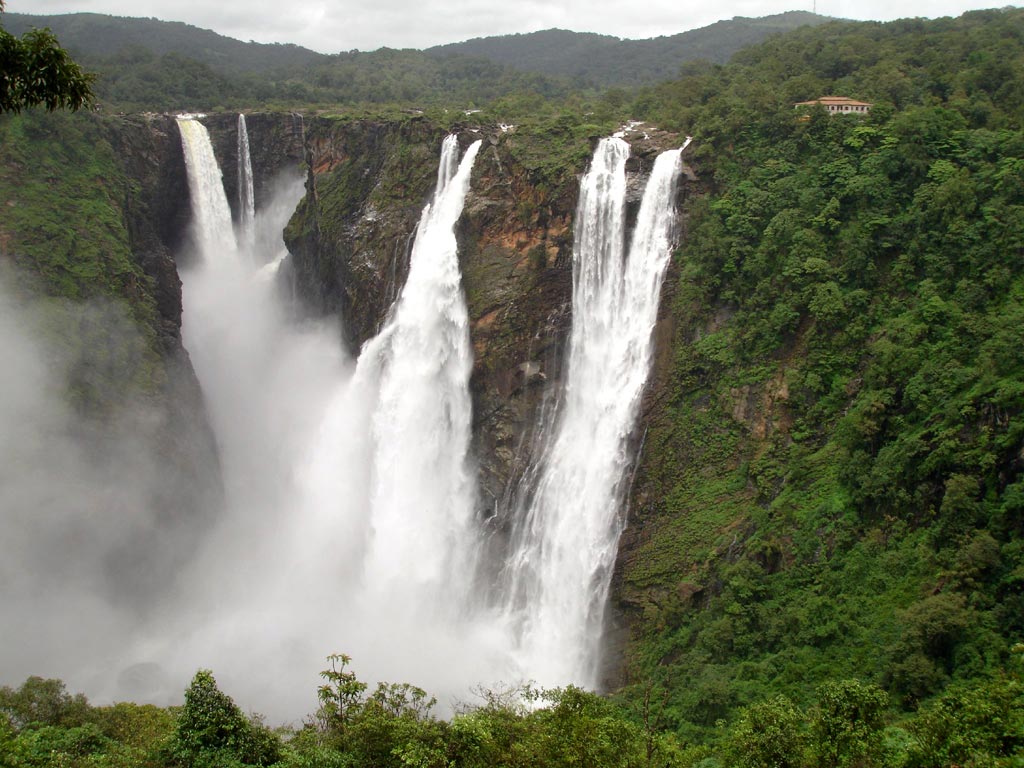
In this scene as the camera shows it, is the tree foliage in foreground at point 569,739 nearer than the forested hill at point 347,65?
Yes

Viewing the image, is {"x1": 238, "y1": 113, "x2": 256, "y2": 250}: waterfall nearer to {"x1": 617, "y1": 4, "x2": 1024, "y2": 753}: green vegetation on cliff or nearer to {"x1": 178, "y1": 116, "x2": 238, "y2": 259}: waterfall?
{"x1": 178, "y1": 116, "x2": 238, "y2": 259}: waterfall

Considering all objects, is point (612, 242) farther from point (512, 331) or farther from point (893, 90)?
point (893, 90)

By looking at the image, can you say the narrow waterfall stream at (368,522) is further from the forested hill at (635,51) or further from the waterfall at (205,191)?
the forested hill at (635,51)

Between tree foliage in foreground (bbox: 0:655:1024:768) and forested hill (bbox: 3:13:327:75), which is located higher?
forested hill (bbox: 3:13:327:75)

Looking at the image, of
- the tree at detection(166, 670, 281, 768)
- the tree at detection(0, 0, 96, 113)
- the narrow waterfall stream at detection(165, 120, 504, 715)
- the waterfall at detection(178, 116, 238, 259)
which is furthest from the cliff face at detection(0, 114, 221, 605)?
the tree at detection(0, 0, 96, 113)

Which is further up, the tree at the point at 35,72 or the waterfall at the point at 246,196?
the waterfall at the point at 246,196

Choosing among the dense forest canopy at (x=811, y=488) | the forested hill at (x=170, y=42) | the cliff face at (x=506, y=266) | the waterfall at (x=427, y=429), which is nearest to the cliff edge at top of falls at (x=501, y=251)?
the cliff face at (x=506, y=266)
